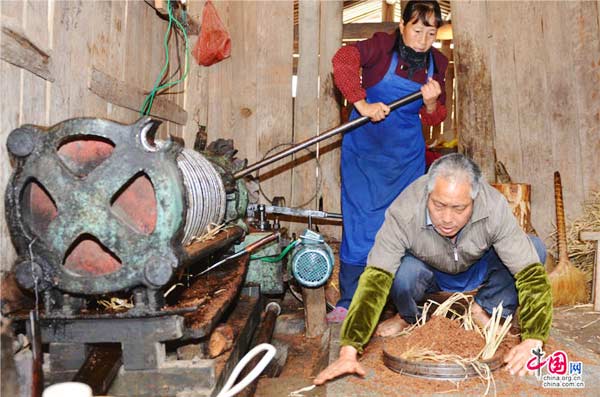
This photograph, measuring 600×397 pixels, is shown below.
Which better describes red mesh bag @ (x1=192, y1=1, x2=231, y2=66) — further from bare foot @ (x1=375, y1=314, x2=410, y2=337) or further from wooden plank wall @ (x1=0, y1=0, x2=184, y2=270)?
bare foot @ (x1=375, y1=314, x2=410, y2=337)

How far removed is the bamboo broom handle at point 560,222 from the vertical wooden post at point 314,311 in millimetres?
2259

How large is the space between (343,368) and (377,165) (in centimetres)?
212

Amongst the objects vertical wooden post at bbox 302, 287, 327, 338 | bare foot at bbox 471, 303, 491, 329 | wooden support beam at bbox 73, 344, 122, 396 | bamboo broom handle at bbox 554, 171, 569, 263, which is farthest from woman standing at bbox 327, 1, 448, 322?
wooden support beam at bbox 73, 344, 122, 396

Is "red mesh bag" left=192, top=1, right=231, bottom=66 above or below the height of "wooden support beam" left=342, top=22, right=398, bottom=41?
below

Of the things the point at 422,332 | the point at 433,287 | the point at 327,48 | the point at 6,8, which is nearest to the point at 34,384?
the point at 6,8

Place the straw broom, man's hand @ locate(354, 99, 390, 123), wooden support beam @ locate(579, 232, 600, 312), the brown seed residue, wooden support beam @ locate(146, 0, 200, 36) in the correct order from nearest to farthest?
the brown seed residue, man's hand @ locate(354, 99, 390, 123), wooden support beam @ locate(146, 0, 200, 36), wooden support beam @ locate(579, 232, 600, 312), the straw broom

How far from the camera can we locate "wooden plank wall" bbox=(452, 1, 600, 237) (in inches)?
222

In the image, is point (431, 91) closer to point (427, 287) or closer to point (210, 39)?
point (427, 287)

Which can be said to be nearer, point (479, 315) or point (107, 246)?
point (107, 246)

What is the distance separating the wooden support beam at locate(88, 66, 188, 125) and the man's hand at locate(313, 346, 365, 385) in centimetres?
215

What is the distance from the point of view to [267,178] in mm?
5879

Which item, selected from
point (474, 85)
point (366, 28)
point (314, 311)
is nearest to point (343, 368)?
point (314, 311)

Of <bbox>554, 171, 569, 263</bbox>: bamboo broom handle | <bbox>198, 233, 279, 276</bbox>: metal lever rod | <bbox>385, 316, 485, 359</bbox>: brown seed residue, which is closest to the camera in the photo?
<bbox>385, 316, 485, 359</bbox>: brown seed residue

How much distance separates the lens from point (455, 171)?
3.06 metres
